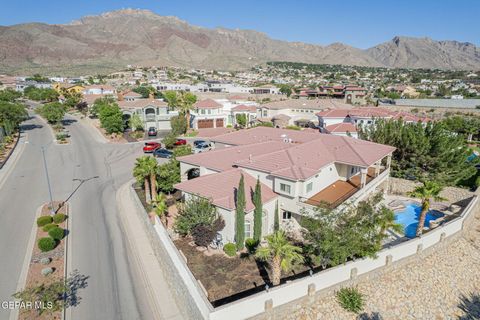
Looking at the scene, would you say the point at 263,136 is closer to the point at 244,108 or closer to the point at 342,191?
the point at 342,191

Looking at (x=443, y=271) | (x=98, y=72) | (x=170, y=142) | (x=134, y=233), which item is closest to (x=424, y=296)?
(x=443, y=271)

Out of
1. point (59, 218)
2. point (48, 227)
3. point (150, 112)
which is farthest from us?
point (150, 112)

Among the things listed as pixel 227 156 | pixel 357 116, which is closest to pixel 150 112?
pixel 227 156

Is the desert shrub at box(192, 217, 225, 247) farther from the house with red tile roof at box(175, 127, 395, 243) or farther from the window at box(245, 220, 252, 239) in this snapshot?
the window at box(245, 220, 252, 239)

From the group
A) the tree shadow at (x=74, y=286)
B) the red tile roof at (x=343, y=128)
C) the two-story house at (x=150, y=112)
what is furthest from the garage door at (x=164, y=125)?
the tree shadow at (x=74, y=286)

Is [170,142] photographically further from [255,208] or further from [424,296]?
[424,296]

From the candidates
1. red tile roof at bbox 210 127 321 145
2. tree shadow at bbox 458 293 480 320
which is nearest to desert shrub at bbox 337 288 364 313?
tree shadow at bbox 458 293 480 320
